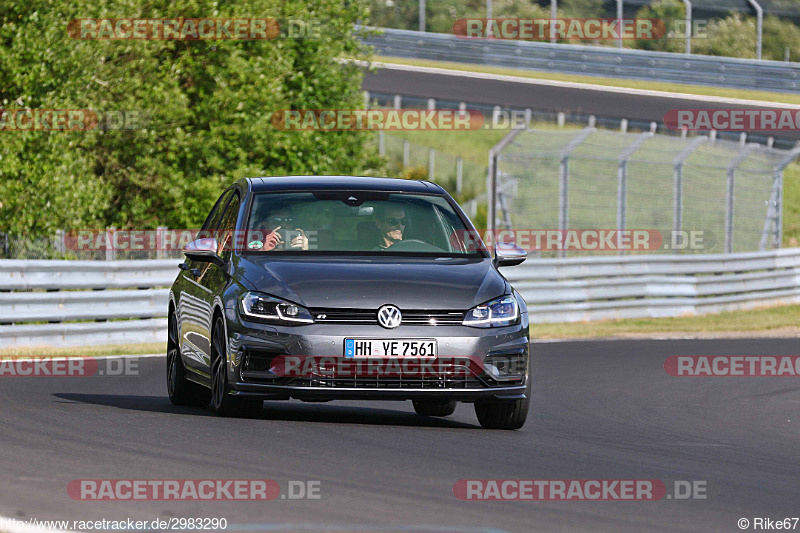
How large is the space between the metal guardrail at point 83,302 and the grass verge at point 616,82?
3061cm

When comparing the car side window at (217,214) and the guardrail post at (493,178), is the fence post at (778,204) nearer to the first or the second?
the guardrail post at (493,178)

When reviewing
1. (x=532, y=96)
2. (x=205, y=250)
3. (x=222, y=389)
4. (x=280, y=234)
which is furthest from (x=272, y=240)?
(x=532, y=96)

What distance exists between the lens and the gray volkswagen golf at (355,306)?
30.2 ft

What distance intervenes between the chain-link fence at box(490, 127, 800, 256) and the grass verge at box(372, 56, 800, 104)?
8.50ft

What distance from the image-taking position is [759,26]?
3881 cm

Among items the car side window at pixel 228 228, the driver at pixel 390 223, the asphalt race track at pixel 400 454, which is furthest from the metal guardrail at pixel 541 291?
Answer: the driver at pixel 390 223

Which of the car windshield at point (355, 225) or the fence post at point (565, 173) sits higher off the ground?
the car windshield at point (355, 225)

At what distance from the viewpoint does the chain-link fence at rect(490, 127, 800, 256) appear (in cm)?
2622

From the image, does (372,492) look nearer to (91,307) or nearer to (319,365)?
(319,365)

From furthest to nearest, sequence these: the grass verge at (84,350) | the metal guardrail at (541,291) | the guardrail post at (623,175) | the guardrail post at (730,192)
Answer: the guardrail post at (730,192) → the guardrail post at (623,175) → the metal guardrail at (541,291) → the grass verge at (84,350)

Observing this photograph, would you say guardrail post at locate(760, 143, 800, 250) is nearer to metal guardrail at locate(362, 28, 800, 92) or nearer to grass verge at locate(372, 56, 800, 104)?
grass verge at locate(372, 56, 800, 104)

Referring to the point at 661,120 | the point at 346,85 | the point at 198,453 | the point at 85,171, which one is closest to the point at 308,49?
the point at 346,85

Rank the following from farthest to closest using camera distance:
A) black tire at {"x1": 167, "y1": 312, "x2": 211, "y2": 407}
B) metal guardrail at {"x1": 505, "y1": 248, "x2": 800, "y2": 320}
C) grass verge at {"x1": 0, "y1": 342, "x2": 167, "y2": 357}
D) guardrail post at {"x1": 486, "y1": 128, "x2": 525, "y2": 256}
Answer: guardrail post at {"x1": 486, "y1": 128, "x2": 525, "y2": 256}
metal guardrail at {"x1": 505, "y1": 248, "x2": 800, "y2": 320}
grass verge at {"x1": 0, "y1": 342, "x2": 167, "y2": 357}
black tire at {"x1": 167, "y1": 312, "x2": 211, "y2": 407}

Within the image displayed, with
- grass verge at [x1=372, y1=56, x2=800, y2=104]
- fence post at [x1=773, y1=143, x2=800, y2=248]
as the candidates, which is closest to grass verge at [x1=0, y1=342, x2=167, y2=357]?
fence post at [x1=773, y1=143, x2=800, y2=248]
